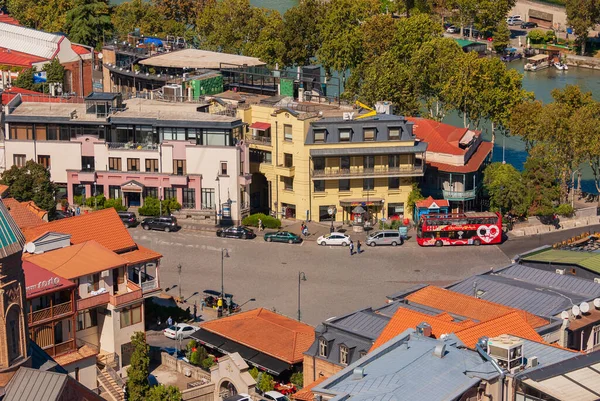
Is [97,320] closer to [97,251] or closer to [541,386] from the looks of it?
[97,251]

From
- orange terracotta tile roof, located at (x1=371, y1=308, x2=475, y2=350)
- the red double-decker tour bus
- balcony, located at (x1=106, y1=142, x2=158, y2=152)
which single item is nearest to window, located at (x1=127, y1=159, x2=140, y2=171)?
balcony, located at (x1=106, y1=142, x2=158, y2=152)

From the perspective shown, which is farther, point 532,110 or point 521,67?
point 521,67

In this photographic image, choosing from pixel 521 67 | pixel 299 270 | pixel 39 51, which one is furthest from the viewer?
pixel 521 67

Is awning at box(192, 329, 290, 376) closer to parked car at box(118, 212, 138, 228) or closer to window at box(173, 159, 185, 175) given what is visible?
parked car at box(118, 212, 138, 228)

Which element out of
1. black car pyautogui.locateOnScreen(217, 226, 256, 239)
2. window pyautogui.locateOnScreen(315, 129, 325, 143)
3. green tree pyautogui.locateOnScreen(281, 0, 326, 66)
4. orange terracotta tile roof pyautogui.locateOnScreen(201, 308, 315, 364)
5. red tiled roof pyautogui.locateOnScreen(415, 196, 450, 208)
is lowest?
orange terracotta tile roof pyautogui.locateOnScreen(201, 308, 315, 364)

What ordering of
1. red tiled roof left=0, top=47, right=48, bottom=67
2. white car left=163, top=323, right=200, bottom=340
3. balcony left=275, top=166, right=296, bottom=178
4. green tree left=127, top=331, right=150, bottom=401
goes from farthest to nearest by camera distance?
red tiled roof left=0, top=47, right=48, bottom=67 < balcony left=275, top=166, right=296, bottom=178 < white car left=163, top=323, right=200, bottom=340 < green tree left=127, top=331, right=150, bottom=401

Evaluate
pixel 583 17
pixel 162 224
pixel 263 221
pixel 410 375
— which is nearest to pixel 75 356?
pixel 410 375

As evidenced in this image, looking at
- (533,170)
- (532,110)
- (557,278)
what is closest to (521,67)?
(532,110)
